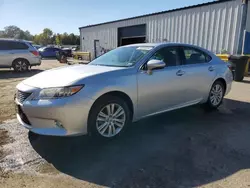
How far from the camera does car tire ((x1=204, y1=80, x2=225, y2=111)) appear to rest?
535 centimetres

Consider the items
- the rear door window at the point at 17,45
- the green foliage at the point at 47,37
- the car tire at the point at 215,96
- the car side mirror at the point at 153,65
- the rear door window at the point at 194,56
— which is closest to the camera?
the car side mirror at the point at 153,65

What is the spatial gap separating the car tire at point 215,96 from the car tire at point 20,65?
10.4 metres

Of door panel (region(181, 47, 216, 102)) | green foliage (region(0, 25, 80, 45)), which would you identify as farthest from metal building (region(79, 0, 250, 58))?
Result: green foliage (region(0, 25, 80, 45))

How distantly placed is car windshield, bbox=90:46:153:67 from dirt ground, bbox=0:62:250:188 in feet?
3.92

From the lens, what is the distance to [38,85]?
11.0 ft

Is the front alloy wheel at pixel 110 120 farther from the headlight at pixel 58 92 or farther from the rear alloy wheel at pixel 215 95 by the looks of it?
the rear alloy wheel at pixel 215 95

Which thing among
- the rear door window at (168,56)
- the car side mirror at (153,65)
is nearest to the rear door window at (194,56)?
the rear door window at (168,56)

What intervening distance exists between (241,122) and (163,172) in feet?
8.66

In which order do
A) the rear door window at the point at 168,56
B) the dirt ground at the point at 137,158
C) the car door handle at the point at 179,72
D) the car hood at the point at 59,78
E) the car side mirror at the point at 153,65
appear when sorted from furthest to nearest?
the car door handle at the point at 179,72 < the rear door window at the point at 168,56 < the car side mirror at the point at 153,65 < the car hood at the point at 59,78 < the dirt ground at the point at 137,158

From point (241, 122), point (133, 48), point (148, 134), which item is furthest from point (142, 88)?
point (241, 122)

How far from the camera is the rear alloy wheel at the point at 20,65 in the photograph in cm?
1244

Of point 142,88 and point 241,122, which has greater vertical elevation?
point 142,88

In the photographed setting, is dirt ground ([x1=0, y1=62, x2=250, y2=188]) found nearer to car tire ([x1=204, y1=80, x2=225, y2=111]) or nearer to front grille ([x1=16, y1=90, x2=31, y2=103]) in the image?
front grille ([x1=16, y1=90, x2=31, y2=103])

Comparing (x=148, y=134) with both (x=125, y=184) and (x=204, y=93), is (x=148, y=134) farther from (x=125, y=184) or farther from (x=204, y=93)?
(x=204, y=93)
